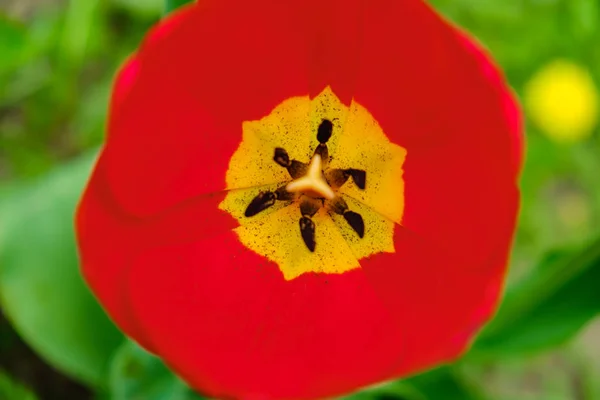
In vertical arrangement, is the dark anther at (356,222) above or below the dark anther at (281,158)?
below

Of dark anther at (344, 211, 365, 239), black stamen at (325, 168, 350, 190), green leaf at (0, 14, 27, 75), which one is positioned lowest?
dark anther at (344, 211, 365, 239)

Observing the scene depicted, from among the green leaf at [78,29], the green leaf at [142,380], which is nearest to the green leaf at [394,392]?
the green leaf at [142,380]

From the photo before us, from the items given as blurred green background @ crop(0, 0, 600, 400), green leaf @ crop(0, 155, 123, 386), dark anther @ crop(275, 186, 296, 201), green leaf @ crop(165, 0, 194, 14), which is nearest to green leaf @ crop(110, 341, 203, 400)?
blurred green background @ crop(0, 0, 600, 400)

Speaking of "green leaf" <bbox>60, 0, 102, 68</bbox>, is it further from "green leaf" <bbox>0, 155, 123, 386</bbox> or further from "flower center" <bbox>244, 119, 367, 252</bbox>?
"flower center" <bbox>244, 119, 367, 252</bbox>

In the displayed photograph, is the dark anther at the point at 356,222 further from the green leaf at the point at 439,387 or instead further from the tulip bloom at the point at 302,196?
the green leaf at the point at 439,387

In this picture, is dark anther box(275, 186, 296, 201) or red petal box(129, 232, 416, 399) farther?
dark anther box(275, 186, 296, 201)

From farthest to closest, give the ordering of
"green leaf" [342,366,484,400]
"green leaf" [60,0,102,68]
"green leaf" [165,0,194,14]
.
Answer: "green leaf" [60,0,102,68] → "green leaf" [342,366,484,400] → "green leaf" [165,0,194,14]

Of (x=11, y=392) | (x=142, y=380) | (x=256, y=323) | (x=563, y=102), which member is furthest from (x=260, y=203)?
(x=563, y=102)
